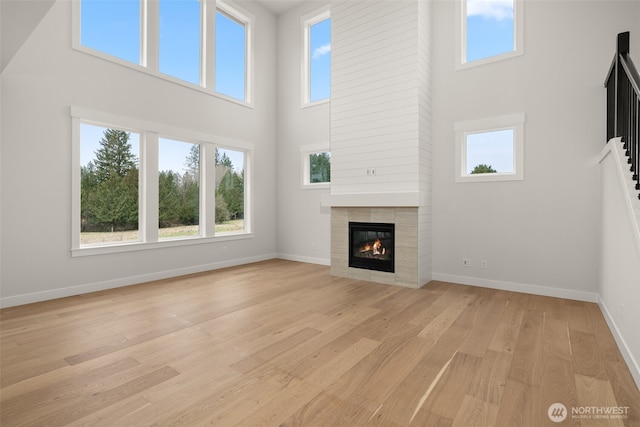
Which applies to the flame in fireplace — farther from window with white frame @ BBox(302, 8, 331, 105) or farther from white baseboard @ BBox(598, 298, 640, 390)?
window with white frame @ BBox(302, 8, 331, 105)

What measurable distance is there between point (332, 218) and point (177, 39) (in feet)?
12.7

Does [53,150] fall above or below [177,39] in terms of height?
below

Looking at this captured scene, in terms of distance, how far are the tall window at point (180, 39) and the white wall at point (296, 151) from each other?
1.84 m

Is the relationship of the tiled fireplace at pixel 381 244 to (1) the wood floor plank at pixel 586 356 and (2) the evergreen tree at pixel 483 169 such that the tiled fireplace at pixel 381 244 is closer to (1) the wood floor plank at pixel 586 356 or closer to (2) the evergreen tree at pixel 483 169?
(2) the evergreen tree at pixel 483 169

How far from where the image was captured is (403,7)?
4500mm

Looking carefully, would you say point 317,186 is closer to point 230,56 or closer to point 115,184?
point 230,56

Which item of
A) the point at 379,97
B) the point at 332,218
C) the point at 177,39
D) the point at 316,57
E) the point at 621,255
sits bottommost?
the point at 621,255

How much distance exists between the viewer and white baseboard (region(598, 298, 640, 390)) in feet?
6.63

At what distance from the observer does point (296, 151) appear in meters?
6.55

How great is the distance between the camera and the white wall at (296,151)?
6.20 m

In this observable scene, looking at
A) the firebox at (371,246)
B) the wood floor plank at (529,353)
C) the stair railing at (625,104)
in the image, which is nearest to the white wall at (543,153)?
the stair railing at (625,104)

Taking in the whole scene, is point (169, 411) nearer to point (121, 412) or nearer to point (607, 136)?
point (121, 412)

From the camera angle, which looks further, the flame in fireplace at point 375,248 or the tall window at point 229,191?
the tall window at point 229,191

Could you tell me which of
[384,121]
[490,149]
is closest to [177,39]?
[384,121]
